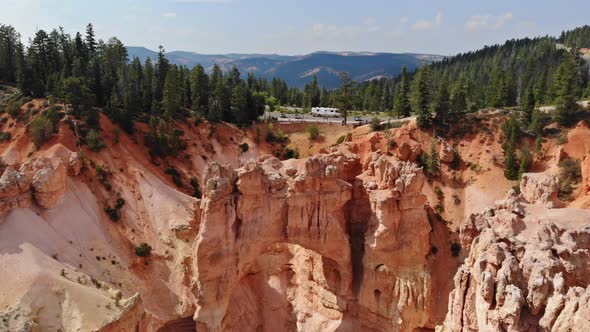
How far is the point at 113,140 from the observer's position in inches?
2238

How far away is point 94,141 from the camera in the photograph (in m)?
53.9

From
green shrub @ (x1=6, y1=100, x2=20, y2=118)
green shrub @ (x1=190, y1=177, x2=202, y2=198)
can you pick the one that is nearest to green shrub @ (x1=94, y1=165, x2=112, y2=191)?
green shrub @ (x1=190, y1=177, x2=202, y2=198)

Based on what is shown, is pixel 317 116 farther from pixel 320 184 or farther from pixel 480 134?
pixel 320 184

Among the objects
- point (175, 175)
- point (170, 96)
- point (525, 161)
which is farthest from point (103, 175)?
point (525, 161)

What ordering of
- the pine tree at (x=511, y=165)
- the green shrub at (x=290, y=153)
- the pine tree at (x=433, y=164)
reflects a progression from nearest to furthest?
1. the pine tree at (x=511, y=165)
2. the pine tree at (x=433, y=164)
3. the green shrub at (x=290, y=153)

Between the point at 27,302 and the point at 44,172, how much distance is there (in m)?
13.6

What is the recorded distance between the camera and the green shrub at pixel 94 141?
53719mm

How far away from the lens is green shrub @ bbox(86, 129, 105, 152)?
53719 millimetres

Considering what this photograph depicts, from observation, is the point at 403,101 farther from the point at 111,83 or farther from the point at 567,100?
the point at 111,83

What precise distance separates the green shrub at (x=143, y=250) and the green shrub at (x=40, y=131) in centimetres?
1867

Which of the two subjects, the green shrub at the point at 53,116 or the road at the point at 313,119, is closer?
the green shrub at the point at 53,116

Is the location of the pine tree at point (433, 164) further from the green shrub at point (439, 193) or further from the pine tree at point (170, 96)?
the pine tree at point (170, 96)

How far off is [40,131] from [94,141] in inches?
229

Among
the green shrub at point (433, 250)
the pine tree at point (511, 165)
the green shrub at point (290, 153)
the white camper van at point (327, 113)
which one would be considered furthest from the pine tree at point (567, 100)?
the white camper van at point (327, 113)
